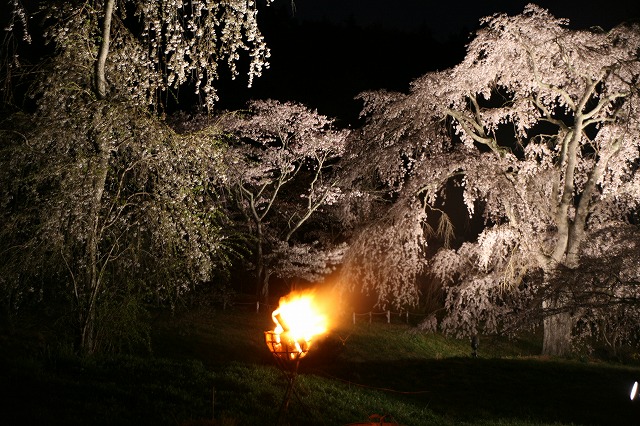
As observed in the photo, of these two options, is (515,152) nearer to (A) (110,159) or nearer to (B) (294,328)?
(A) (110,159)

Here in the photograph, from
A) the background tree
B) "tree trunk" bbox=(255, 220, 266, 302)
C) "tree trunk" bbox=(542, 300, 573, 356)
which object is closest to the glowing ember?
the background tree

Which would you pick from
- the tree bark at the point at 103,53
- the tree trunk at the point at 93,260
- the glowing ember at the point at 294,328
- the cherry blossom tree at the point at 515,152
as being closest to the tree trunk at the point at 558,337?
the cherry blossom tree at the point at 515,152

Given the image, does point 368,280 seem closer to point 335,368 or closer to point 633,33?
point 335,368

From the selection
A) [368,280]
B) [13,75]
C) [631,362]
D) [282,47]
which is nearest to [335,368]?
[368,280]

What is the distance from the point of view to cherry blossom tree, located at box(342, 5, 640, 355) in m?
14.8

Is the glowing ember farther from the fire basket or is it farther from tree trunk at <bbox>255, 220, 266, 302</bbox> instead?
tree trunk at <bbox>255, 220, 266, 302</bbox>

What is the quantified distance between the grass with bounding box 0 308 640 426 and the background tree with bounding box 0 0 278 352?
1.15 metres

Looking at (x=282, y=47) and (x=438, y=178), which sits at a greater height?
(x=282, y=47)

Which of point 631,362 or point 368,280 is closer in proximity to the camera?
point 368,280

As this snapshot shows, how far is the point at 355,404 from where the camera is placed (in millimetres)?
8461

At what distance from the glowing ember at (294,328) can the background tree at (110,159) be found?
2335 millimetres

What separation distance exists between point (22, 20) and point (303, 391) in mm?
6204

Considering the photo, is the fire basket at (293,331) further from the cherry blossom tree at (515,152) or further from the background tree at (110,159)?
the cherry blossom tree at (515,152)

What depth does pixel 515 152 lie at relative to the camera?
17.2 meters
